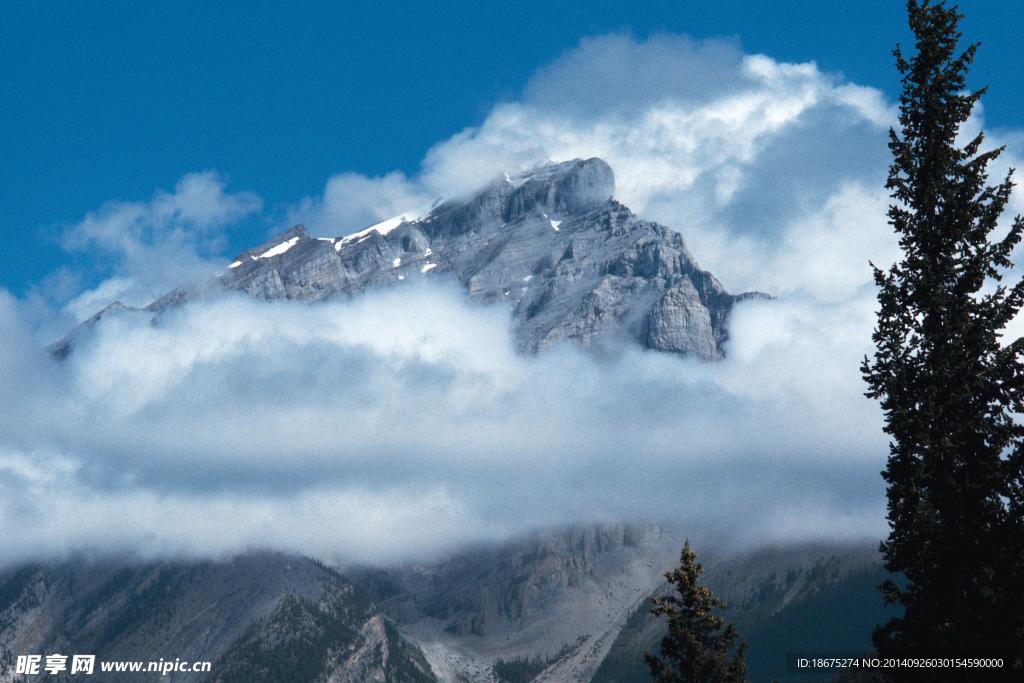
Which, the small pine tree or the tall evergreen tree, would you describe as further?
the small pine tree

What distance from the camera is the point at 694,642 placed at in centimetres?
5981

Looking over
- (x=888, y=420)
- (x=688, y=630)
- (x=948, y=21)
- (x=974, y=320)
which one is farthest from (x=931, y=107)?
(x=688, y=630)

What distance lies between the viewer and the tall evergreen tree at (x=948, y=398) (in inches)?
1548

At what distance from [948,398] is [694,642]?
22684 millimetres

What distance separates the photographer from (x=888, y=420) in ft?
133

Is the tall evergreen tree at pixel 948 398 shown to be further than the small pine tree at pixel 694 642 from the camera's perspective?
No

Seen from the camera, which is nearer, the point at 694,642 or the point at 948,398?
the point at 948,398

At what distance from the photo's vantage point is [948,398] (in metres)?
40.8

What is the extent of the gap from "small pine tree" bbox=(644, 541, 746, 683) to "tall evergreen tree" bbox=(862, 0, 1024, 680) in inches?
741

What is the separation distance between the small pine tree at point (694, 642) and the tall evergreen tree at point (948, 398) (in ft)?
61.7

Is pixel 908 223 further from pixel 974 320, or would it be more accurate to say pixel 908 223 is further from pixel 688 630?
pixel 688 630

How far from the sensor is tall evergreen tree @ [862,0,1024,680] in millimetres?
39312

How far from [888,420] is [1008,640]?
22.8 ft

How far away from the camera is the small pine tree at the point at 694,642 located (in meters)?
59.3
